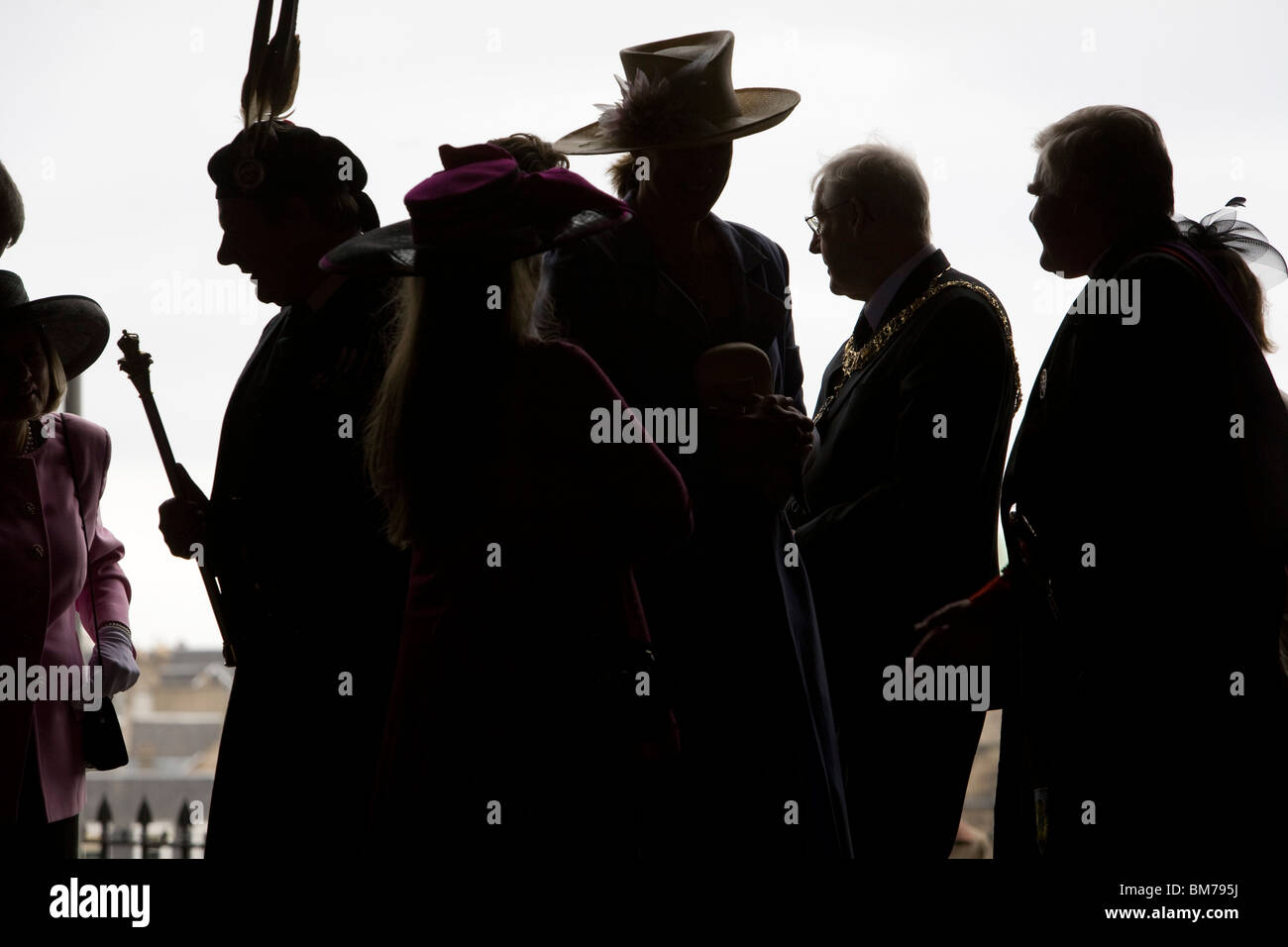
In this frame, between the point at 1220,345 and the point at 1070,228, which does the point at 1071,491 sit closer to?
the point at 1220,345

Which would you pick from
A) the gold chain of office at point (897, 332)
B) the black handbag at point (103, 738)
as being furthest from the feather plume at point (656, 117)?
the black handbag at point (103, 738)

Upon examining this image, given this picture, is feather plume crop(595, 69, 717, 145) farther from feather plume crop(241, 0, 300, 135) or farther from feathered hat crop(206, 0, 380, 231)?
feather plume crop(241, 0, 300, 135)

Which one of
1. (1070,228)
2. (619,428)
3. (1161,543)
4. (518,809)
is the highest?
(1070,228)

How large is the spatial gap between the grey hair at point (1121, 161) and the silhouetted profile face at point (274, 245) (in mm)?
1526

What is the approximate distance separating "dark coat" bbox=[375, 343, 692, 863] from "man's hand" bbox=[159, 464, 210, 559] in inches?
26.8

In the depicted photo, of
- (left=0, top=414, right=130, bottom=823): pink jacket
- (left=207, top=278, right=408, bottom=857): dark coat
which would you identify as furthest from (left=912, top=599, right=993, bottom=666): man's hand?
(left=0, top=414, right=130, bottom=823): pink jacket

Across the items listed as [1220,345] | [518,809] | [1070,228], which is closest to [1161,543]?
[1220,345]

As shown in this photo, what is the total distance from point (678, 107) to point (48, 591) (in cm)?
172

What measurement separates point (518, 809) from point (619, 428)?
0.62 metres

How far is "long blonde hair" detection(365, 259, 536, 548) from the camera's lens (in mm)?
2043

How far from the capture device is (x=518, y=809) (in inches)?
80.4

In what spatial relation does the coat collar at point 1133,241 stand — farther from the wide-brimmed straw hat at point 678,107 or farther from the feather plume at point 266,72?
the feather plume at point 266,72
